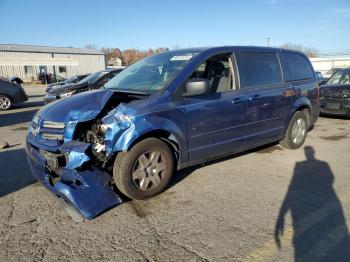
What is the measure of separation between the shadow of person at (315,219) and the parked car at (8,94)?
42.9ft

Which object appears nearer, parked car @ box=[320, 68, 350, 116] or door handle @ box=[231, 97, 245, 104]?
door handle @ box=[231, 97, 245, 104]

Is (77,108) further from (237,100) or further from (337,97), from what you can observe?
(337,97)

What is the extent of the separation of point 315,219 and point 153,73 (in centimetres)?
294

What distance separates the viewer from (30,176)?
5.00 meters

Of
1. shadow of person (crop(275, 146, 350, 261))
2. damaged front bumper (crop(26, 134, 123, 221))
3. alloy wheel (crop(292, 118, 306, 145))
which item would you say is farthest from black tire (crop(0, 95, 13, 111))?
shadow of person (crop(275, 146, 350, 261))

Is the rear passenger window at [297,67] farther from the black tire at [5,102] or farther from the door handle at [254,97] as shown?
the black tire at [5,102]

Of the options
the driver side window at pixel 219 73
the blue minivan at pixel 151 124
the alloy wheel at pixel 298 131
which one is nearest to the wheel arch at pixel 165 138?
the blue minivan at pixel 151 124

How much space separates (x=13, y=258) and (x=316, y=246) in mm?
2796

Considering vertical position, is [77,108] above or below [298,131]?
above

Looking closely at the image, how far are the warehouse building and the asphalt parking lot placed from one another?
41.2 m

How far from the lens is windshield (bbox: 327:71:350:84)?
10442 millimetres

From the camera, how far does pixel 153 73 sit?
16.0ft

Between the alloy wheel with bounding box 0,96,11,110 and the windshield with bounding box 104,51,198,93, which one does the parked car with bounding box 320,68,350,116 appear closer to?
the windshield with bounding box 104,51,198,93

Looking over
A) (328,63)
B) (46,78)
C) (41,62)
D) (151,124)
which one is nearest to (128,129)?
(151,124)
